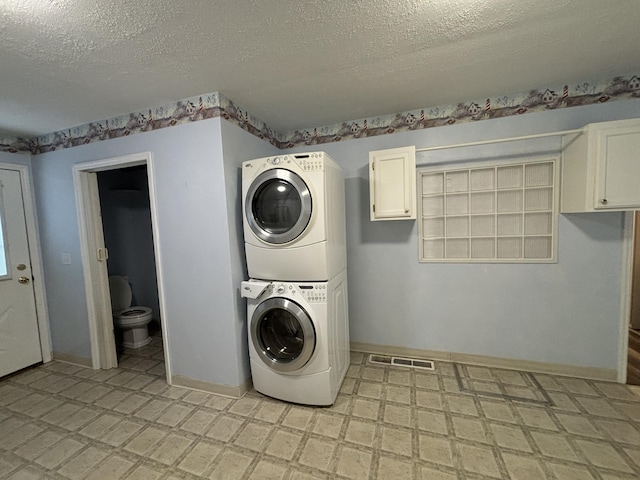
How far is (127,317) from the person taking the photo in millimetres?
2889

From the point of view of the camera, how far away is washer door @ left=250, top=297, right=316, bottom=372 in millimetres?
1774

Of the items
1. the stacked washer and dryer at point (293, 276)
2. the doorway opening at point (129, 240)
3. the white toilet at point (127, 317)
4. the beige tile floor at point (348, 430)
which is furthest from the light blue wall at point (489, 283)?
the doorway opening at point (129, 240)

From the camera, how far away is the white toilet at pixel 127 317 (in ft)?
9.48

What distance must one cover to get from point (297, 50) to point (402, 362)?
2.56 meters

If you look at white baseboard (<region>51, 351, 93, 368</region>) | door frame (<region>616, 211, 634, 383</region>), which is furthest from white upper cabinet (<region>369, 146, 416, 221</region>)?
white baseboard (<region>51, 351, 93, 368</region>)

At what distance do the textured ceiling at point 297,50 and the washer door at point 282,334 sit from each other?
4.98ft

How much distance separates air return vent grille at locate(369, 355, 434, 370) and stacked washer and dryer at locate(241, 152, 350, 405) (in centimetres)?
63

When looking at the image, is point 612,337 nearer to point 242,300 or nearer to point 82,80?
point 242,300

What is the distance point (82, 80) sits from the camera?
5.27ft

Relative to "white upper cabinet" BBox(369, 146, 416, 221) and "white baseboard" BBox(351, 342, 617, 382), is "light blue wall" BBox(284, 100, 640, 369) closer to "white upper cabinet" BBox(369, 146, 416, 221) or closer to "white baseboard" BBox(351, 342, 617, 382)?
"white baseboard" BBox(351, 342, 617, 382)

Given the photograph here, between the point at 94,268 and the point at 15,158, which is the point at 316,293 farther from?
the point at 15,158

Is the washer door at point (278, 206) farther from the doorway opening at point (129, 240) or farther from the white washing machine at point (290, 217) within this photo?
the doorway opening at point (129, 240)

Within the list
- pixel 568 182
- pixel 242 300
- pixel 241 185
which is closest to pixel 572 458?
pixel 568 182

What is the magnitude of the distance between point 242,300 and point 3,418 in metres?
1.86
